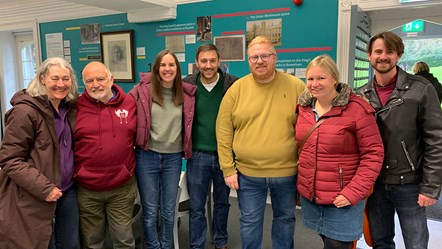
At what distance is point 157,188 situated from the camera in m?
2.24

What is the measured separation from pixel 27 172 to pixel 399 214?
1883 millimetres

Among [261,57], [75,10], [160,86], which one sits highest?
[75,10]

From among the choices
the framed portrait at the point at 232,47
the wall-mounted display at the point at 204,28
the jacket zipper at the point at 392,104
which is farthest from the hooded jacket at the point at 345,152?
the wall-mounted display at the point at 204,28

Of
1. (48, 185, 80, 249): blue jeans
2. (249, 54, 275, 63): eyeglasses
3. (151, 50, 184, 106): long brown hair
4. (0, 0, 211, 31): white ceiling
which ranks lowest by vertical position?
(48, 185, 80, 249): blue jeans

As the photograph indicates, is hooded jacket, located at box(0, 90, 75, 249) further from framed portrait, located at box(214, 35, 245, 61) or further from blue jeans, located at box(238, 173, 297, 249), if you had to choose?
framed portrait, located at box(214, 35, 245, 61)

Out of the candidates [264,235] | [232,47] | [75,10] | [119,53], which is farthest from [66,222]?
[75,10]

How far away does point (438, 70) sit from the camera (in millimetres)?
5227

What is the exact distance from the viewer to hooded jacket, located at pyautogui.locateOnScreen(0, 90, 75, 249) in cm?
169

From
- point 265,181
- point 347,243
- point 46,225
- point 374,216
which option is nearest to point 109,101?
point 46,225

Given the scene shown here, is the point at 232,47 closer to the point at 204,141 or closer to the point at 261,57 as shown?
the point at 204,141

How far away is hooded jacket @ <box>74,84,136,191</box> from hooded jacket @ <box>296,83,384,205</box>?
3.40 ft

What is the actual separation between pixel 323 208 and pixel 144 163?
1085 millimetres

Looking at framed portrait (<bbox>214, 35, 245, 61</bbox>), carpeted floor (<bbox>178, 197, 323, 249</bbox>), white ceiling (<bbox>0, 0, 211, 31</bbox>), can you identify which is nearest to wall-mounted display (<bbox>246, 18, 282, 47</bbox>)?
framed portrait (<bbox>214, 35, 245, 61</bbox>)

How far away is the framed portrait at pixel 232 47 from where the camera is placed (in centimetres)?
370
